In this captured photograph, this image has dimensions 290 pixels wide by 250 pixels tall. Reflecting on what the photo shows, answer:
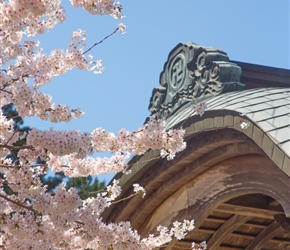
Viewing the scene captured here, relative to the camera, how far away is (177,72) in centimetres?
1382

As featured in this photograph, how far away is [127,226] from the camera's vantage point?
6637 mm

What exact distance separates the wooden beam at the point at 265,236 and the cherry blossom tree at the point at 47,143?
23.9 feet

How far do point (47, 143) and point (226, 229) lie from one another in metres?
8.78

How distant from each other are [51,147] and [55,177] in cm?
2216

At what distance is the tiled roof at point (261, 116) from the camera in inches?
368

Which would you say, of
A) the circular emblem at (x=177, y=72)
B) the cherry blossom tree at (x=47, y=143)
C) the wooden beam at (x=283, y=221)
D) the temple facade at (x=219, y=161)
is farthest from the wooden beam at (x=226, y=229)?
the cherry blossom tree at (x=47, y=143)

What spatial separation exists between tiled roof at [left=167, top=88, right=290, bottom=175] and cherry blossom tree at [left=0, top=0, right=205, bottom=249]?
2706 millimetres

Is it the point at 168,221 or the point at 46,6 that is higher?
the point at 168,221

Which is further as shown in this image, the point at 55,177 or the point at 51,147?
the point at 55,177

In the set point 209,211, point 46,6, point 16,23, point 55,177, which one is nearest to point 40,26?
point 16,23

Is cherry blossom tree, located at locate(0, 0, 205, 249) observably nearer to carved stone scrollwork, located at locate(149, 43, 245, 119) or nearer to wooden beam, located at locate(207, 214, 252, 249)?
carved stone scrollwork, located at locate(149, 43, 245, 119)

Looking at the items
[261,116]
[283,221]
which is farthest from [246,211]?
[261,116]

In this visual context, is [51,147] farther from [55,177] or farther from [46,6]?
[55,177]

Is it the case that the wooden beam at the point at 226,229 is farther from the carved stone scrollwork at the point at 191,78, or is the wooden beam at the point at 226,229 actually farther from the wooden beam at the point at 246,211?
the carved stone scrollwork at the point at 191,78
